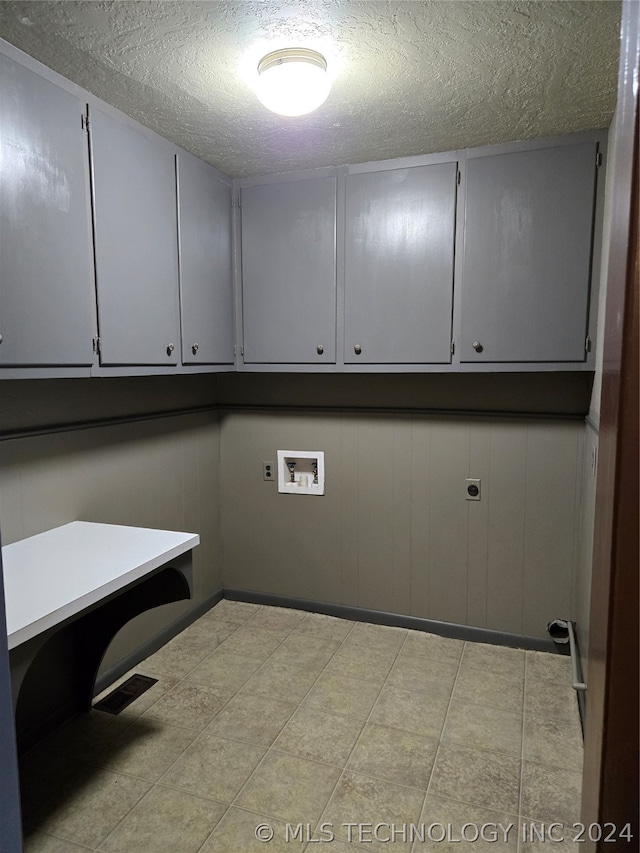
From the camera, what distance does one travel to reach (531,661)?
2619 mm

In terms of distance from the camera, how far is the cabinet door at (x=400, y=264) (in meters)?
2.46

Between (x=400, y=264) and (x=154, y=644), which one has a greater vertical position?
(x=400, y=264)

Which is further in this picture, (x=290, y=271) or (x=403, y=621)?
(x=403, y=621)

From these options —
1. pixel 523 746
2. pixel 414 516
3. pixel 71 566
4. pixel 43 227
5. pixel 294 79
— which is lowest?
pixel 523 746

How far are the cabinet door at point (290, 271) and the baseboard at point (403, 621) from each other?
1.41m

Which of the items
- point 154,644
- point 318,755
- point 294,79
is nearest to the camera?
point 294,79

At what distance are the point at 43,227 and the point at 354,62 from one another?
42.8 inches

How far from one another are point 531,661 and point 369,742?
1.02 meters

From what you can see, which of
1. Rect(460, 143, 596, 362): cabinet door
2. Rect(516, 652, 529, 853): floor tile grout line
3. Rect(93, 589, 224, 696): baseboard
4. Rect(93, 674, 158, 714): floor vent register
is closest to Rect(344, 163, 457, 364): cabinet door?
Rect(460, 143, 596, 362): cabinet door

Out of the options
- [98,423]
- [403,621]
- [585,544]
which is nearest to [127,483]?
[98,423]

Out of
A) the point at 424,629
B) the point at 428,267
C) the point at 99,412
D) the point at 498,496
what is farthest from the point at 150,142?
the point at 424,629

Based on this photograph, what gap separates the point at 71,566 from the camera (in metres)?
1.72

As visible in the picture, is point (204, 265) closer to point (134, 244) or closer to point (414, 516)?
point (134, 244)

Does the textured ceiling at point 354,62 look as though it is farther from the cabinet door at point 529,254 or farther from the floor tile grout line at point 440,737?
the floor tile grout line at point 440,737
